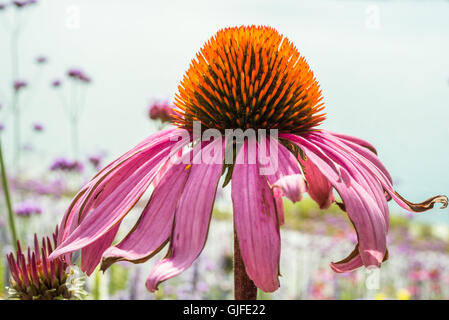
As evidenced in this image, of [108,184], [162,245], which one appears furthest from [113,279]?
[162,245]

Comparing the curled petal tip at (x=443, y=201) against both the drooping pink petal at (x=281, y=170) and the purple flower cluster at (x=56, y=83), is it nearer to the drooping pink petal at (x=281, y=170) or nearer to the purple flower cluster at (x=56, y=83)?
the drooping pink petal at (x=281, y=170)

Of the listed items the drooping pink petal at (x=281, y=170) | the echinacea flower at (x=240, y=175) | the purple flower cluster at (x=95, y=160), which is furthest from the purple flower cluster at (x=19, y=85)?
the drooping pink petal at (x=281, y=170)

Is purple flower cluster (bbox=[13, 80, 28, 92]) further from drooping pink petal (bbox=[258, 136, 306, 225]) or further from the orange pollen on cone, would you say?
drooping pink petal (bbox=[258, 136, 306, 225])

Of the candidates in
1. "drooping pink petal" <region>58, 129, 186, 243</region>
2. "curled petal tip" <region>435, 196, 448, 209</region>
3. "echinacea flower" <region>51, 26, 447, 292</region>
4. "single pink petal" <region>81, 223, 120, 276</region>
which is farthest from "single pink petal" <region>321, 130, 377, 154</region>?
"single pink petal" <region>81, 223, 120, 276</region>

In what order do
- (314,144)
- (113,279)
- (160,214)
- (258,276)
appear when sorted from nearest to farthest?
(258,276), (160,214), (314,144), (113,279)
